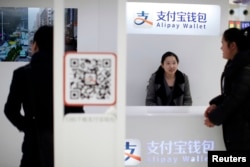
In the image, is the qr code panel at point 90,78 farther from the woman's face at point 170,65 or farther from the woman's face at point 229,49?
the woman's face at point 170,65

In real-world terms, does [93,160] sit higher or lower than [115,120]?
lower

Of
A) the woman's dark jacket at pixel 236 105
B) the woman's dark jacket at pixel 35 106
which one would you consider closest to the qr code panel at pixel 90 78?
the woman's dark jacket at pixel 35 106

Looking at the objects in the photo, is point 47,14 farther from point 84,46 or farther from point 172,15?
point 172,15

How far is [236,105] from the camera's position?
2627 millimetres

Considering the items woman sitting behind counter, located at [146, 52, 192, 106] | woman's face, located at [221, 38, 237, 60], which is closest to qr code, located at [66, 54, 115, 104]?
woman's face, located at [221, 38, 237, 60]

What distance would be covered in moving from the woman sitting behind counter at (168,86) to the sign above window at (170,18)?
1.54ft

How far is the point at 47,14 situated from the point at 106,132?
2493mm

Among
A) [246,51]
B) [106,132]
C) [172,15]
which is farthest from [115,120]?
[172,15]

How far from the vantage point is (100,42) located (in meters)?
4.53

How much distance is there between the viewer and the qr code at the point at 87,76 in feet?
6.83

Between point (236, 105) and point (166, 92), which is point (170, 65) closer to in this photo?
point (166, 92)

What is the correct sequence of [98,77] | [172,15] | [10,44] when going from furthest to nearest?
1. [172,15]
2. [10,44]
3. [98,77]

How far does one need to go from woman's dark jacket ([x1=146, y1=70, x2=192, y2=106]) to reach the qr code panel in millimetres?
2295

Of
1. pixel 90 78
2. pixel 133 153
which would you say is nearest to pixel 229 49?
pixel 133 153
